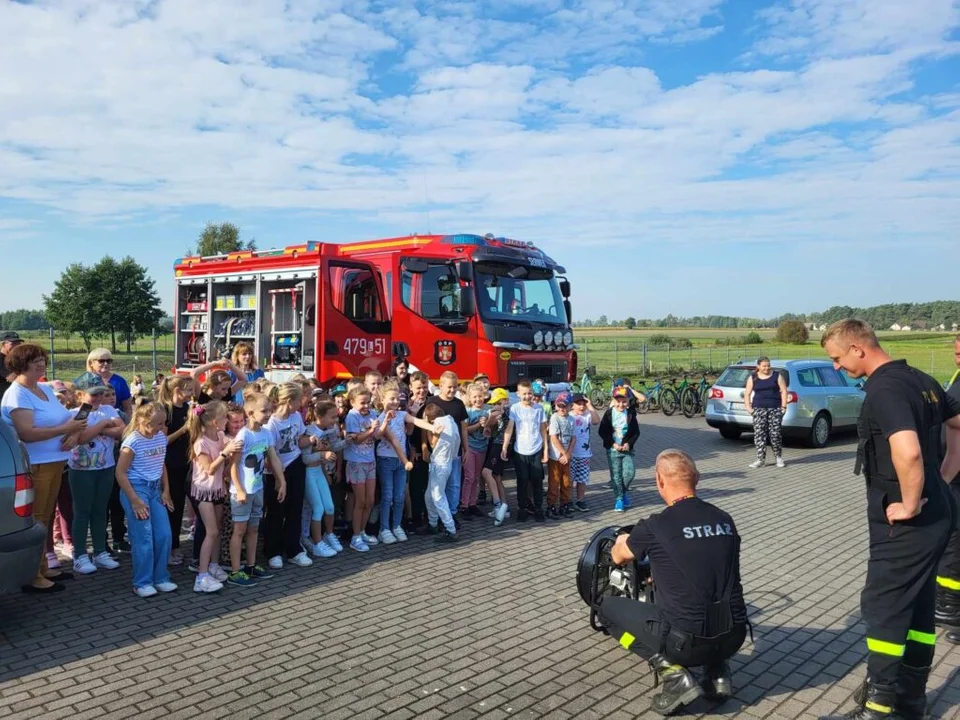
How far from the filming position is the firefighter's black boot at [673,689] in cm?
379

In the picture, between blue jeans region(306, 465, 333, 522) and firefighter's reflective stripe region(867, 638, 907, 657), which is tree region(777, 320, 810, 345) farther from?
firefighter's reflective stripe region(867, 638, 907, 657)

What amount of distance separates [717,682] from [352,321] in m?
8.27

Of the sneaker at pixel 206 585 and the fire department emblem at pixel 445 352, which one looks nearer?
the sneaker at pixel 206 585

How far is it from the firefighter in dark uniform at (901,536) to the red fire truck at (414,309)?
6870 mm

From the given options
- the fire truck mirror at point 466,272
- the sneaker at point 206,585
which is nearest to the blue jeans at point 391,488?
the sneaker at point 206,585

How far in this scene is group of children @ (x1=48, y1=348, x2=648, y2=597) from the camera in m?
5.82

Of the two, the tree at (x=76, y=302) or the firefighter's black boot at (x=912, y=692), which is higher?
the tree at (x=76, y=302)

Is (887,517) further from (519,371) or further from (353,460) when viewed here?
(519,371)

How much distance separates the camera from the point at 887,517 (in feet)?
12.3

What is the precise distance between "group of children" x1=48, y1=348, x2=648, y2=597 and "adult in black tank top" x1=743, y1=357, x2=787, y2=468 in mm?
4225

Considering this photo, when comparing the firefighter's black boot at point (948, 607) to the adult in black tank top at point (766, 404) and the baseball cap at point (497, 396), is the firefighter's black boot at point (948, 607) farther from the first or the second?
the adult in black tank top at point (766, 404)

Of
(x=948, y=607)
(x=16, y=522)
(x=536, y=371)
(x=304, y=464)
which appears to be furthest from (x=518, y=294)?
(x=16, y=522)

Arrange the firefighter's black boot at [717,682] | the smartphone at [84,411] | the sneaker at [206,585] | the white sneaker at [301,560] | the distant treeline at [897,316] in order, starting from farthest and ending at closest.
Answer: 1. the distant treeline at [897,316]
2. the white sneaker at [301,560]
3. the smartphone at [84,411]
4. the sneaker at [206,585]
5. the firefighter's black boot at [717,682]

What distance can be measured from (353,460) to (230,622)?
2180 mm
